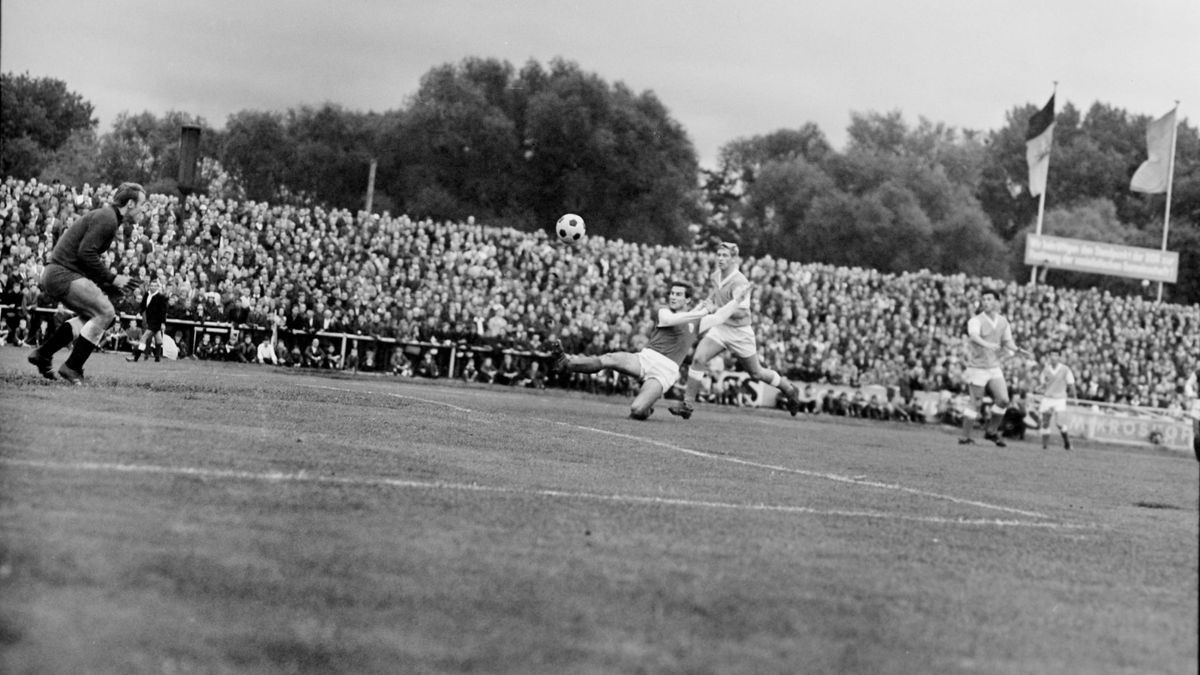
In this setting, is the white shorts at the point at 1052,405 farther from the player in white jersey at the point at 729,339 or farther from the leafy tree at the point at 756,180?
the leafy tree at the point at 756,180

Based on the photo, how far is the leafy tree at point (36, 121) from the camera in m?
58.4

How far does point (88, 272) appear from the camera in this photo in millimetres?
12781

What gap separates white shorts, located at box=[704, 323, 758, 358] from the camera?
18.3 metres

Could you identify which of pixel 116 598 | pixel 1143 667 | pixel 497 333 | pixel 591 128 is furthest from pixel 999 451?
pixel 591 128

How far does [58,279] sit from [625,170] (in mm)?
34914

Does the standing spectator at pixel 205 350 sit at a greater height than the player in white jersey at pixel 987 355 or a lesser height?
lesser

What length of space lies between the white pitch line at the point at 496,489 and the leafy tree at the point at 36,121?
53.6 metres

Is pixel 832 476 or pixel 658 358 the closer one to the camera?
pixel 832 476

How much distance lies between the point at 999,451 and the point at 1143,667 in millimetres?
15755

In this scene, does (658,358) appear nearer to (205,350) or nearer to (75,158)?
(205,350)

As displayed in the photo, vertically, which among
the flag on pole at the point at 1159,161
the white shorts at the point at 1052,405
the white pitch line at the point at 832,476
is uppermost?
the flag on pole at the point at 1159,161

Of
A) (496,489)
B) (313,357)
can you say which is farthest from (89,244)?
(313,357)

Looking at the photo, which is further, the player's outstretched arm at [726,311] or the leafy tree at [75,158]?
the leafy tree at [75,158]

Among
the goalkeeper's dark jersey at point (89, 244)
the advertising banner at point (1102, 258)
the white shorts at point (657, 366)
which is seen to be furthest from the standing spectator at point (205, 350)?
the advertising banner at point (1102, 258)
